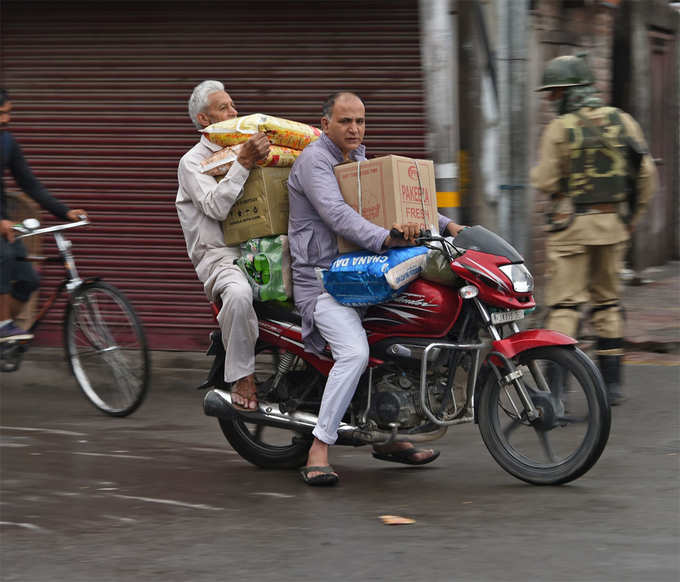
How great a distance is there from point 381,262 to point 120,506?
1.63 meters

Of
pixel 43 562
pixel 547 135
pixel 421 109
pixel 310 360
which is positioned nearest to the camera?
pixel 43 562

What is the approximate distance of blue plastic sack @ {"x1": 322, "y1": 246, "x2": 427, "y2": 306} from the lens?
5.12m

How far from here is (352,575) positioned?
4094mm

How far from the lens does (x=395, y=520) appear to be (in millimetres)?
4762

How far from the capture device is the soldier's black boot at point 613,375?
696cm

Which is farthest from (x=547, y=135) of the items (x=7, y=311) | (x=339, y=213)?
(x=7, y=311)

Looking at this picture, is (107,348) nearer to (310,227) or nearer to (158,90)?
(310,227)

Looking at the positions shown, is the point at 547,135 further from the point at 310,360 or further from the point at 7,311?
the point at 7,311

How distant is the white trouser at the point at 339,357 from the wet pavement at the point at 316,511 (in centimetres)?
34

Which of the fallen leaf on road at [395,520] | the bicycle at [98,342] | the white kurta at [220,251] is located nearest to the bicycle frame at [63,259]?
the bicycle at [98,342]

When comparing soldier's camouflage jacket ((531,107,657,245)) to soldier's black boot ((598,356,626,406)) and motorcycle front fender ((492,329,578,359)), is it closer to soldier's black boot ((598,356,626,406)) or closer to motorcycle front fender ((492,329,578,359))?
soldier's black boot ((598,356,626,406))

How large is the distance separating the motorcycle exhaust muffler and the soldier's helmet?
7.99 ft

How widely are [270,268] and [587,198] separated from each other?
2176 millimetres

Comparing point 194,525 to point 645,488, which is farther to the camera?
point 645,488
